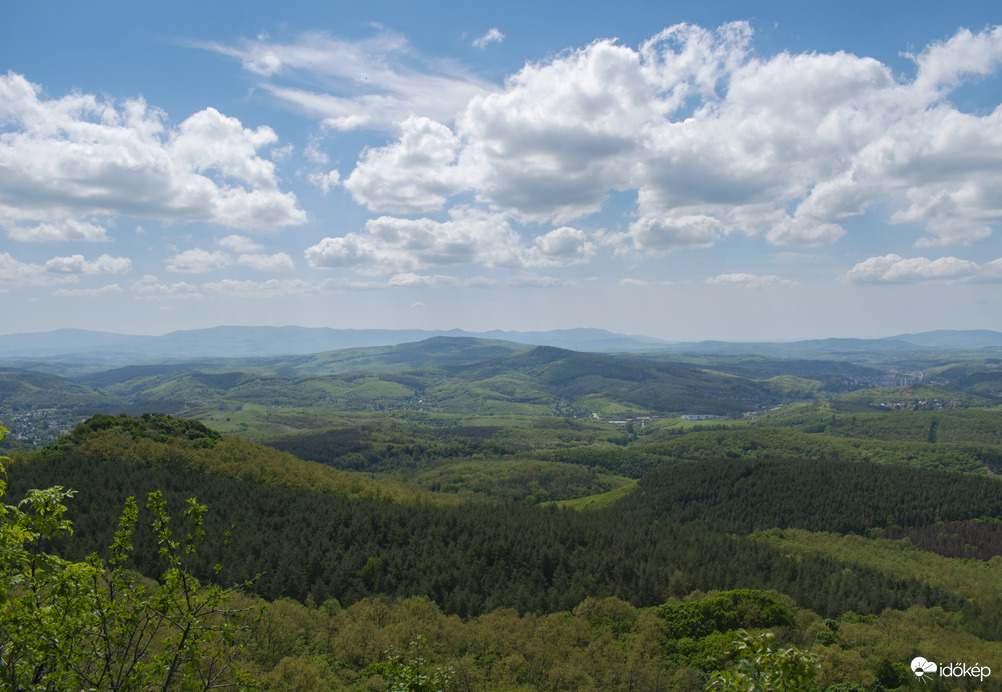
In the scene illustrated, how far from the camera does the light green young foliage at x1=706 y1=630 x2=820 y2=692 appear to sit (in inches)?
539

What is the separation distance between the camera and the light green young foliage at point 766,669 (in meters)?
13.7

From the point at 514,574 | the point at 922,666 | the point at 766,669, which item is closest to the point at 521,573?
the point at 514,574

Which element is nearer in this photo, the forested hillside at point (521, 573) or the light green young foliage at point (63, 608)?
the light green young foliage at point (63, 608)

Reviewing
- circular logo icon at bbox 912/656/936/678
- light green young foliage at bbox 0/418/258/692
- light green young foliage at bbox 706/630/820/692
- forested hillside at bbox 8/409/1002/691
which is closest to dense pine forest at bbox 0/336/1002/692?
light green young foliage at bbox 706/630/820/692

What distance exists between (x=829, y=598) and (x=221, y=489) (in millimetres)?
118834

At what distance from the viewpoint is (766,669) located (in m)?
14.5

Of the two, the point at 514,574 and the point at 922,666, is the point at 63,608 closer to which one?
the point at 922,666

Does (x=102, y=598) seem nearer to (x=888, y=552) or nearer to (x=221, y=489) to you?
(x=221, y=489)

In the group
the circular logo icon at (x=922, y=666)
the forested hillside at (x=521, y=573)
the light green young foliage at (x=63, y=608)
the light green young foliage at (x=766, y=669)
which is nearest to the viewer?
the light green young foliage at (x=766, y=669)

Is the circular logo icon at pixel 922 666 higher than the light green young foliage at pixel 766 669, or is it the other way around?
the light green young foliage at pixel 766 669

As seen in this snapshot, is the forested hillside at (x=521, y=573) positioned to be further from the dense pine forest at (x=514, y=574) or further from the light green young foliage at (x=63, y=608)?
the light green young foliage at (x=63, y=608)

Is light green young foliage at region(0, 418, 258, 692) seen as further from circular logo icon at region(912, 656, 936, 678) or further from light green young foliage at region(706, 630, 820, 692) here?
circular logo icon at region(912, 656, 936, 678)

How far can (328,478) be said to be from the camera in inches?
5832

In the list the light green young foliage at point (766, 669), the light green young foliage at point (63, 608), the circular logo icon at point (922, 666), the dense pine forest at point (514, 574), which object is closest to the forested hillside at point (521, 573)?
the dense pine forest at point (514, 574)
